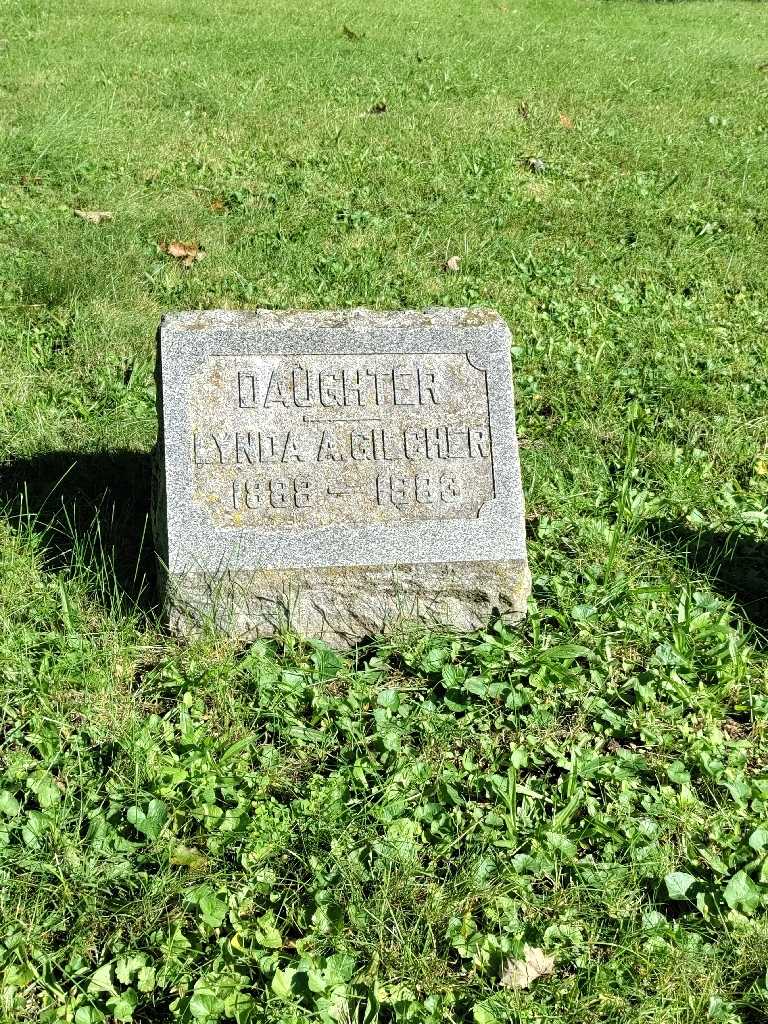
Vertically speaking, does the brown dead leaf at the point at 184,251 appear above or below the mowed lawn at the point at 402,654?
above

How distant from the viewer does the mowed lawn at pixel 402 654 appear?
7.57ft

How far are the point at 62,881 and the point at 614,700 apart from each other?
67.7 inches

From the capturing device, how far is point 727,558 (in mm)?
3809

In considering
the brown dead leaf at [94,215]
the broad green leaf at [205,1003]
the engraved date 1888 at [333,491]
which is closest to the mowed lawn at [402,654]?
the broad green leaf at [205,1003]

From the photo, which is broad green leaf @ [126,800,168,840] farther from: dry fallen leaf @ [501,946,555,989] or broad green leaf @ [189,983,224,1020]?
dry fallen leaf @ [501,946,555,989]

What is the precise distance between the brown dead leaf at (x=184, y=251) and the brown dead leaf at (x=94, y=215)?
459mm

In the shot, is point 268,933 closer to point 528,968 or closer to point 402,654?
point 528,968

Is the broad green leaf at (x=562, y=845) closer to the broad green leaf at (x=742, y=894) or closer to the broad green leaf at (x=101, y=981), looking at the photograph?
the broad green leaf at (x=742, y=894)

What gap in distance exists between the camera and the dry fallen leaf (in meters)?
2.27

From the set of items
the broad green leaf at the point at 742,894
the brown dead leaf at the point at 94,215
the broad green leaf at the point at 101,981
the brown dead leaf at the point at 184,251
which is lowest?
the broad green leaf at the point at 101,981

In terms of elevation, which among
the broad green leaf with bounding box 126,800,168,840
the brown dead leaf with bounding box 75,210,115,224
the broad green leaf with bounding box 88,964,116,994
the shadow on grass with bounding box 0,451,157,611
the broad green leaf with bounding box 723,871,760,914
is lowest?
the broad green leaf with bounding box 88,964,116,994

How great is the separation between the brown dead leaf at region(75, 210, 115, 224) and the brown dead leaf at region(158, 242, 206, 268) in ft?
1.51

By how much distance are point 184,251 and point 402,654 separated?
141 inches

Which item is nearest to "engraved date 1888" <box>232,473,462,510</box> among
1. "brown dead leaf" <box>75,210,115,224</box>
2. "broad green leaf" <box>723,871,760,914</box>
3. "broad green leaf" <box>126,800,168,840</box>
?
"broad green leaf" <box>126,800,168,840</box>
